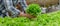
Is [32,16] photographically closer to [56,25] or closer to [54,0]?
[56,25]

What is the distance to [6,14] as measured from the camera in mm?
2627

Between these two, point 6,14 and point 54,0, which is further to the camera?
point 54,0

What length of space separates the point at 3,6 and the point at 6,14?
138 millimetres

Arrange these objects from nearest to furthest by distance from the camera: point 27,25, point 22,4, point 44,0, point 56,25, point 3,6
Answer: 1. point 27,25
2. point 56,25
3. point 3,6
4. point 22,4
5. point 44,0

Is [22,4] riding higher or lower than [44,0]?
higher

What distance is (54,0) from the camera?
9062 mm

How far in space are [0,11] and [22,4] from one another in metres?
0.65

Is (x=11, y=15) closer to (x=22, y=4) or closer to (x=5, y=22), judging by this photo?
(x=5, y=22)

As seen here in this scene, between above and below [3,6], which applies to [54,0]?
below

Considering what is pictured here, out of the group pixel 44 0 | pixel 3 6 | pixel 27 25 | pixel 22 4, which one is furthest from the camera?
pixel 44 0

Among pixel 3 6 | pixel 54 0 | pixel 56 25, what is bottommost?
pixel 54 0

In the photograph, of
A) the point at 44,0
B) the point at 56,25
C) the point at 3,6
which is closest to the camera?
the point at 56,25

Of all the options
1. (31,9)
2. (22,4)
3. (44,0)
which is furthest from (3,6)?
(44,0)

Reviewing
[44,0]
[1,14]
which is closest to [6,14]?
[1,14]
